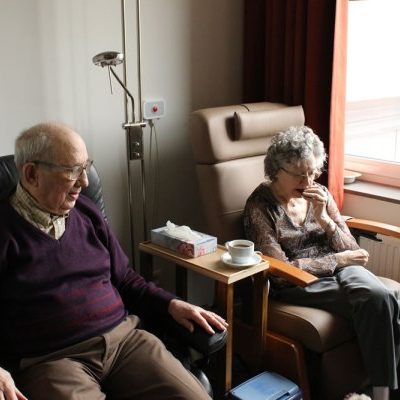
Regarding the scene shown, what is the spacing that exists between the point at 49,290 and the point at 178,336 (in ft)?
1.40

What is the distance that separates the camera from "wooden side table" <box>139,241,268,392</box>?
194 centimetres

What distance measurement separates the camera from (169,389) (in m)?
1.61

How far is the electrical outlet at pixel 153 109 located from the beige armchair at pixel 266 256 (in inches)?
11.3

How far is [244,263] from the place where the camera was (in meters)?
1.98

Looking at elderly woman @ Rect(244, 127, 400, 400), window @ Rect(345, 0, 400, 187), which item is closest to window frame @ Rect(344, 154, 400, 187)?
window @ Rect(345, 0, 400, 187)

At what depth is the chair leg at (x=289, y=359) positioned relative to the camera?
81.7 inches

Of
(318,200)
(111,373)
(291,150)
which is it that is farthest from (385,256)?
(111,373)

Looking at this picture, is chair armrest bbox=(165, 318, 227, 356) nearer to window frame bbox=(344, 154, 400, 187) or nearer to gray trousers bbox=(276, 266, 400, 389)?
gray trousers bbox=(276, 266, 400, 389)

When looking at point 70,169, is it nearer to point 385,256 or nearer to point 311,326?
point 311,326

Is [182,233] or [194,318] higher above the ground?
[182,233]

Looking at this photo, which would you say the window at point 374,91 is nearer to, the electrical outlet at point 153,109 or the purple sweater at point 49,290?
Result: the electrical outlet at point 153,109

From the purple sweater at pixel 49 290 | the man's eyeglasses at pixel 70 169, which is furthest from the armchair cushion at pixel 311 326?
the man's eyeglasses at pixel 70 169

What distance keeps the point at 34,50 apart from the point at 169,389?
140 cm

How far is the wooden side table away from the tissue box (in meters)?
0.02
